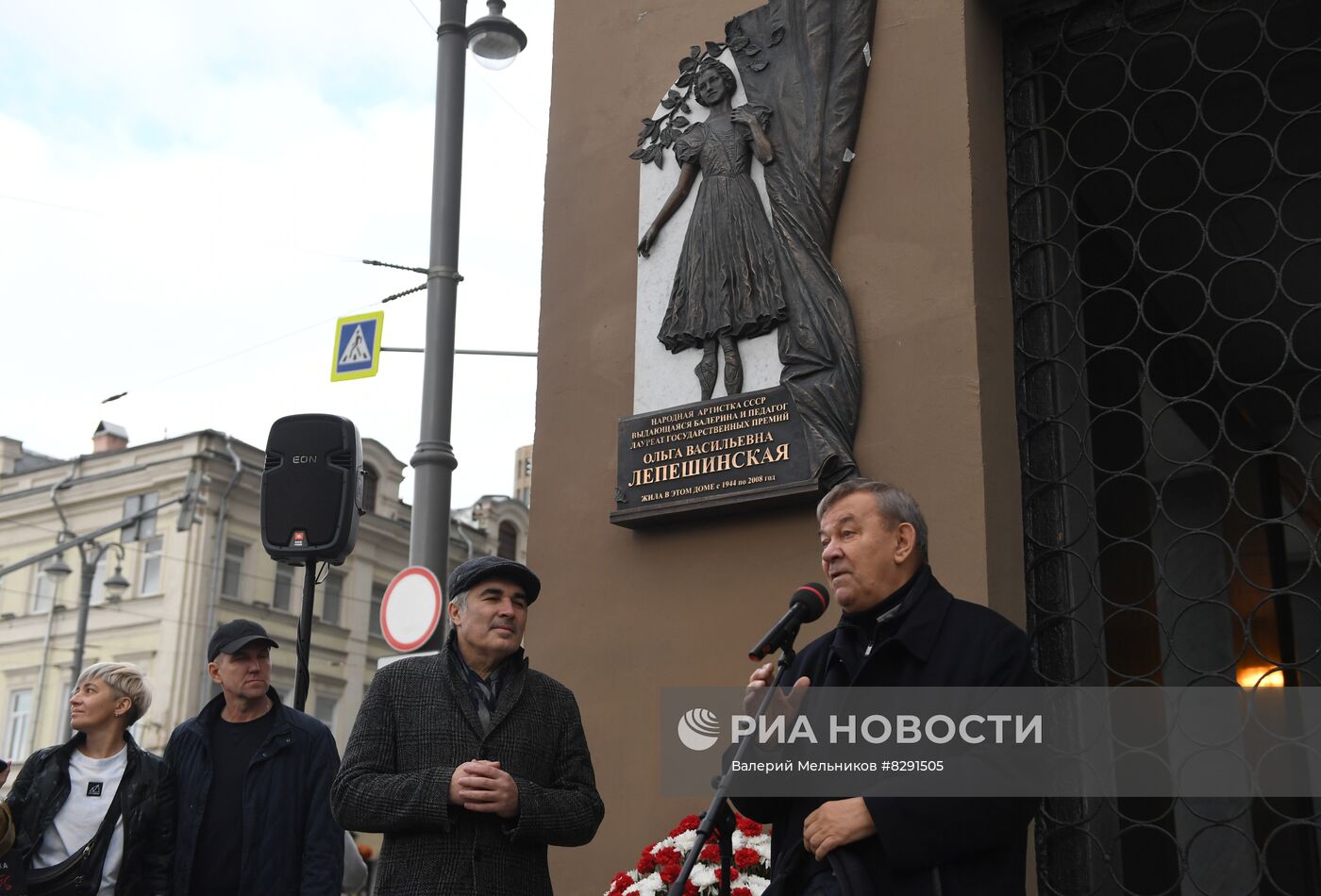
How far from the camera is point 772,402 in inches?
227

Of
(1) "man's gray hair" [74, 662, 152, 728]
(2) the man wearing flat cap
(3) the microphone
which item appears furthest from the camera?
(1) "man's gray hair" [74, 662, 152, 728]

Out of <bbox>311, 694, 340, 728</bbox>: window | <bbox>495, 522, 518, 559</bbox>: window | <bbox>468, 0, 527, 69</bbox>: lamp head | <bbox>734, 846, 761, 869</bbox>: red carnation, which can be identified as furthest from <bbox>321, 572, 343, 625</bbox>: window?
<bbox>734, 846, 761, 869</bbox>: red carnation

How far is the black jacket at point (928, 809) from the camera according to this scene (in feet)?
10.1

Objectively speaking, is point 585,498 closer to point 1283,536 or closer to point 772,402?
point 772,402

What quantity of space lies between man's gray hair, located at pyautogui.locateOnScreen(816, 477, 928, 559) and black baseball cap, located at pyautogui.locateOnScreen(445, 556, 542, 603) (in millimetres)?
959

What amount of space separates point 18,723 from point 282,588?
6.74 metres

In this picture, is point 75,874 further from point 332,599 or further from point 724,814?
point 332,599

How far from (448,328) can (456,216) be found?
815 mm

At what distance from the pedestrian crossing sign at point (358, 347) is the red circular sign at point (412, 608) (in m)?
3.11

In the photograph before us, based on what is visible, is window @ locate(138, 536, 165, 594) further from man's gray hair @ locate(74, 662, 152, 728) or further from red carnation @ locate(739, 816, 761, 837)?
red carnation @ locate(739, 816, 761, 837)

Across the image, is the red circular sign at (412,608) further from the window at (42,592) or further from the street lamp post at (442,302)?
the window at (42,592)

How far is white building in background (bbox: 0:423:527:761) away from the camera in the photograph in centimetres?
3022

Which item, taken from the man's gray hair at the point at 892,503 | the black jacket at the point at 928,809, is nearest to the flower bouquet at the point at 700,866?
the black jacket at the point at 928,809

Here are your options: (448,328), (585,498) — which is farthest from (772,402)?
(448,328)
